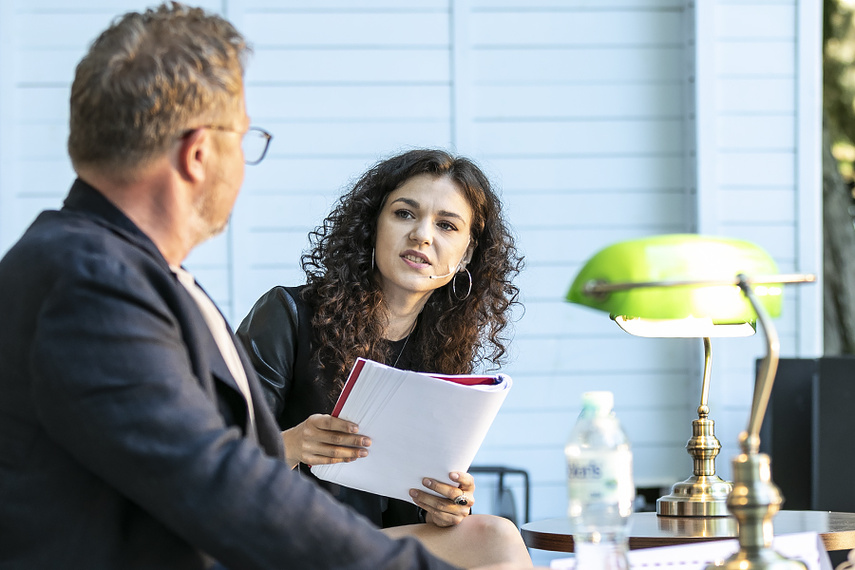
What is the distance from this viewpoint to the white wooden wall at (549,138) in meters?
3.53

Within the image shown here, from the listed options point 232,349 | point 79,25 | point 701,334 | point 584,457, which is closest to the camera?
point 584,457

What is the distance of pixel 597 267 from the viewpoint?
42.3 inches

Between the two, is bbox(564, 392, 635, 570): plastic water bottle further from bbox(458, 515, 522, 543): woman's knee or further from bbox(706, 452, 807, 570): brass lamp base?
bbox(458, 515, 522, 543): woman's knee

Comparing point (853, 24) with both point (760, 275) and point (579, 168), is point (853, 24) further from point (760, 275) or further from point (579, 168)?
point (760, 275)

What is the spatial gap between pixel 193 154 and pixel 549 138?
2669mm

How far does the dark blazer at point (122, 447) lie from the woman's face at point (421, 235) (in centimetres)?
117

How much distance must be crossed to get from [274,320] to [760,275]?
125 cm

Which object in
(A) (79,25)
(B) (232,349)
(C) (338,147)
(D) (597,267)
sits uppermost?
(A) (79,25)

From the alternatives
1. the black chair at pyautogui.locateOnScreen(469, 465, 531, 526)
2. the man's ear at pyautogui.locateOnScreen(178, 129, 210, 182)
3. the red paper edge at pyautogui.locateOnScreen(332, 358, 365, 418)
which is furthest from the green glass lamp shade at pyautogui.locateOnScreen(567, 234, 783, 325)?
the black chair at pyautogui.locateOnScreen(469, 465, 531, 526)

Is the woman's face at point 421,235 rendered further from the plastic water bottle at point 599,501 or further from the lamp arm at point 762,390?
the lamp arm at point 762,390

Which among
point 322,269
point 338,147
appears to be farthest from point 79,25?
point 322,269

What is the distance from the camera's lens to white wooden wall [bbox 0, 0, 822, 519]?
3525 mm

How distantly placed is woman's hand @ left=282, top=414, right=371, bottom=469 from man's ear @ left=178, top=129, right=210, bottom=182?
716mm

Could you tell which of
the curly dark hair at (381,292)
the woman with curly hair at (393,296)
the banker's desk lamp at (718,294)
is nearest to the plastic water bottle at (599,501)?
Answer: the banker's desk lamp at (718,294)
